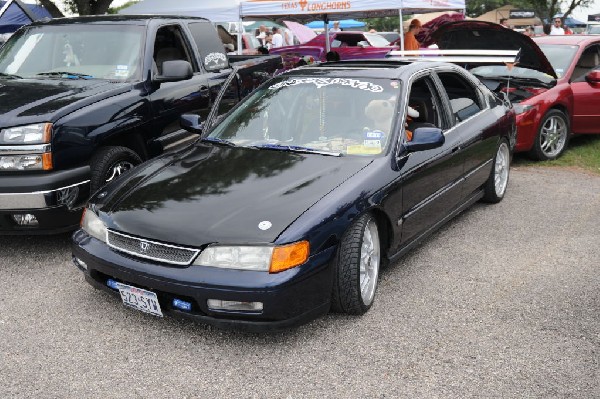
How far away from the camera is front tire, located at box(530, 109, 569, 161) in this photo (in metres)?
7.97

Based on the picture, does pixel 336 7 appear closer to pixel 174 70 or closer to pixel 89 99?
pixel 174 70

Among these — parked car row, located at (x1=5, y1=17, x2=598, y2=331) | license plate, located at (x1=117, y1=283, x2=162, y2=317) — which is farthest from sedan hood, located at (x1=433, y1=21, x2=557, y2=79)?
license plate, located at (x1=117, y1=283, x2=162, y2=317)

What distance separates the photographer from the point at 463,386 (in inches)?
123

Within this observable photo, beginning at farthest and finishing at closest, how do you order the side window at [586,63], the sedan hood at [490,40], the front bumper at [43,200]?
the side window at [586,63], the sedan hood at [490,40], the front bumper at [43,200]

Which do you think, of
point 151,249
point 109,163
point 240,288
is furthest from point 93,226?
point 109,163

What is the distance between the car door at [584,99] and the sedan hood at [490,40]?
60 cm

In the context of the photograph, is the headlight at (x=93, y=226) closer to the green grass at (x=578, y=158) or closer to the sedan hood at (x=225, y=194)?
the sedan hood at (x=225, y=194)

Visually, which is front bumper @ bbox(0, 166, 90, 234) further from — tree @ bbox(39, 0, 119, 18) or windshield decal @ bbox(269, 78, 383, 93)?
tree @ bbox(39, 0, 119, 18)

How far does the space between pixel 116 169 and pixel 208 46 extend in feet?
7.21

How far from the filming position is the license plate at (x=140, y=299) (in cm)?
346

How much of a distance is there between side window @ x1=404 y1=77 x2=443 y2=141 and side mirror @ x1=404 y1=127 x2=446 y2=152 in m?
0.48

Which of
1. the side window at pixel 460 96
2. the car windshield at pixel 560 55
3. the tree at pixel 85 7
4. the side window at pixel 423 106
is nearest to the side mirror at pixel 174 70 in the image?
the side window at pixel 423 106

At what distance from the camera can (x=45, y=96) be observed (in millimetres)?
4984

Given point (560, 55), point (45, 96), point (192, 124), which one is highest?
point (45, 96)
